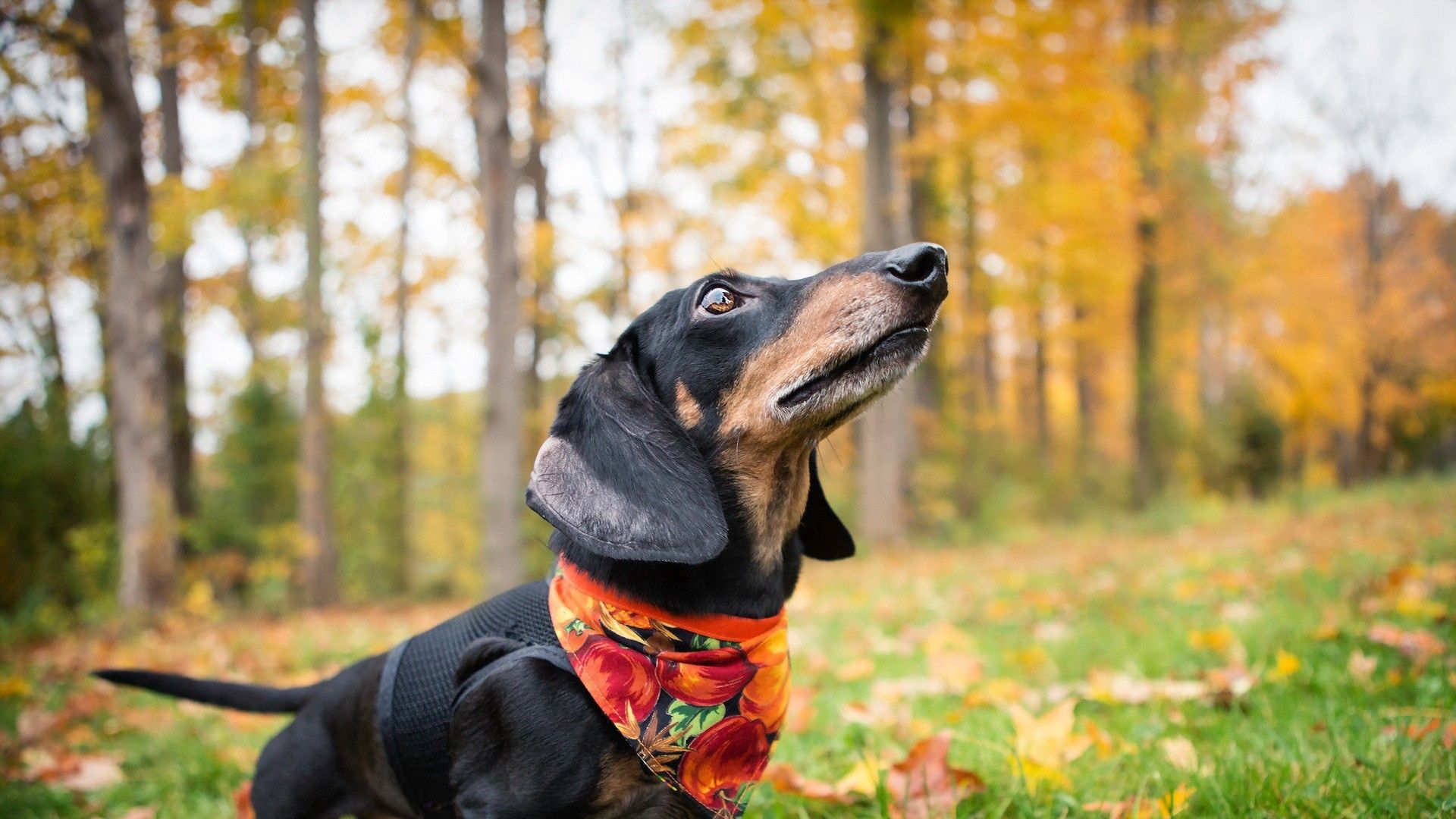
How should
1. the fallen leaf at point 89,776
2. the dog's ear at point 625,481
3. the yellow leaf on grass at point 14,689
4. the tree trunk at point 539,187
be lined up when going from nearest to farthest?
1. the dog's ear at point 625,481
2. the fallen leaf at point 89,776
3. the yellow leaf on grass at point 14,689
4. the tree trunk at point 539,187

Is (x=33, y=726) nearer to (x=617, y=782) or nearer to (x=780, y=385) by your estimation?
(x=617, y=782)

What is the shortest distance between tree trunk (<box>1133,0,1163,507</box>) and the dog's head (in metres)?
15.7

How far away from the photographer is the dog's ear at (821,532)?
2.69 meters

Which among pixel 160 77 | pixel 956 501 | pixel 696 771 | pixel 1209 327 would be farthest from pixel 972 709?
pixel 1209 327

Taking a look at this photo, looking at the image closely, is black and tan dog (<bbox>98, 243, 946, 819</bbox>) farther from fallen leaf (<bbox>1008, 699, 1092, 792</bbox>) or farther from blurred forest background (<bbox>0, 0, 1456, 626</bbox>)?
blurred forest background (<bbox>0, 0, 1456, 626</bbox>)

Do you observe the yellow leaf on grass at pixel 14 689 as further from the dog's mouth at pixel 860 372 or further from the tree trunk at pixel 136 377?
the dog's mouth at pixel 860 372

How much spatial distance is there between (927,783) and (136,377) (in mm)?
9294

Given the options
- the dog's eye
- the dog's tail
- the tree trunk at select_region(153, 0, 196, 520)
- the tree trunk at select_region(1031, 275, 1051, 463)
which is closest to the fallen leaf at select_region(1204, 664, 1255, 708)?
the dog's eye

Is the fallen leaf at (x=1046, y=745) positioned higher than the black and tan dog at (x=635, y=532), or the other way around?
the black and tan dog at (x=635, y=532)

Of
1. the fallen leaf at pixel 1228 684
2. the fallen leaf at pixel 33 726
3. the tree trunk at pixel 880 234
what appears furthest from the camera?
the tree trunk at pixel 880 234

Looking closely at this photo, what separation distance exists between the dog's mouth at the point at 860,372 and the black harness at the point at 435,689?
852mm

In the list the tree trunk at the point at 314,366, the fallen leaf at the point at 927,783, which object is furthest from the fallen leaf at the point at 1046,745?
the tree trunk at the point at 314,366

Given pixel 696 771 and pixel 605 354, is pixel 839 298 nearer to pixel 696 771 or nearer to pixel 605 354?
pixel 605 354

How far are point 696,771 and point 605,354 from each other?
1087mm
